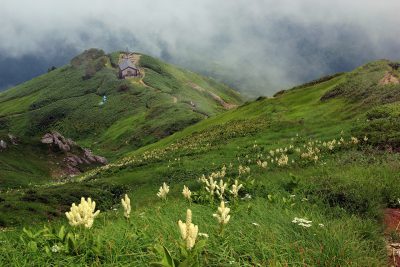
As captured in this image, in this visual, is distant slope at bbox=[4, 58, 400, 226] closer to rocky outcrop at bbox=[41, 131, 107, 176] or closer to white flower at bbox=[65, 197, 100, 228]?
white flower at bbox=[65, 197, 100, 228]

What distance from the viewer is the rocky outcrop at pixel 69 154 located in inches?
2697

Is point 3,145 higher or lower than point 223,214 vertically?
higher

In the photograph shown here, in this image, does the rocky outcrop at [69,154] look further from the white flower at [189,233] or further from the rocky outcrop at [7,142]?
the white flower at [189,233]

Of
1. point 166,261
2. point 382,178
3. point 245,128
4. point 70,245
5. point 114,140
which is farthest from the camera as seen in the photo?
point 114,140

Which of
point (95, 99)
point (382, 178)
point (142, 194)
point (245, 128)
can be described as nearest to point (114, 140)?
point (95, 99)

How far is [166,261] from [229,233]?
233 cm

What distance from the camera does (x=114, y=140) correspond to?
122438 millimetres

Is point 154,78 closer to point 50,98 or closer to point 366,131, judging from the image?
point 50,98

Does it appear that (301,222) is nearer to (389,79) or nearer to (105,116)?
(389,79)

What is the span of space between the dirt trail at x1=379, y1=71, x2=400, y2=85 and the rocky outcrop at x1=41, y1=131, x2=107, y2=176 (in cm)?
4547

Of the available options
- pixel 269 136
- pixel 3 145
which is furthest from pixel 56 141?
pixel 269 136

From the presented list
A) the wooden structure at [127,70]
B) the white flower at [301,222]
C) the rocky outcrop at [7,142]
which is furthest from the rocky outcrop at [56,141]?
the wooden structure at [127,70]

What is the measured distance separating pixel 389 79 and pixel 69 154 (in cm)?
4958

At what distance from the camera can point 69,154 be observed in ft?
238
